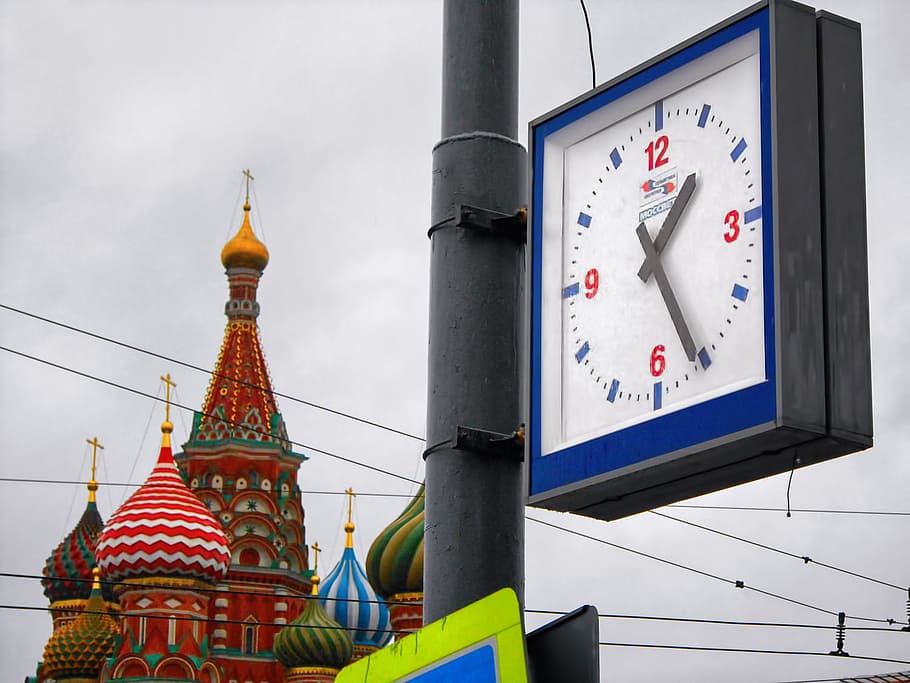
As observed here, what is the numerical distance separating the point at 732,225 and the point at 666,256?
16 centimetres

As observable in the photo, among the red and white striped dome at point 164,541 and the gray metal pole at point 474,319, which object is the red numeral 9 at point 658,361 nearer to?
the gray metal pole at point 474,319

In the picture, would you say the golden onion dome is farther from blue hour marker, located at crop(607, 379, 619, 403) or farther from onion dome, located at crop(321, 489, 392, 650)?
blue hour marker, located at crop(607, 379, 619, 403)

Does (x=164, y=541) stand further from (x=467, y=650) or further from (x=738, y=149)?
(x=467, y=650)

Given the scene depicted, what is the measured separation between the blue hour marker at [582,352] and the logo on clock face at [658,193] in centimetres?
27

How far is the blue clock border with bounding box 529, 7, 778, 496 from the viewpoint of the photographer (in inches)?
123

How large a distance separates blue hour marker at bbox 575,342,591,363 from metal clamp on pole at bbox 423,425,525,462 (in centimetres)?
20

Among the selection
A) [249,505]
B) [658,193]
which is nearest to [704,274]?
[658,193]

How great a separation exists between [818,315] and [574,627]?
27.1 inches

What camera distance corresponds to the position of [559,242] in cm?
362

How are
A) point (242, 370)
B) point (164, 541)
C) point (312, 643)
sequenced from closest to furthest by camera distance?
1. point (164, 541)
2. point (312, 643)
3. point (242, 370)

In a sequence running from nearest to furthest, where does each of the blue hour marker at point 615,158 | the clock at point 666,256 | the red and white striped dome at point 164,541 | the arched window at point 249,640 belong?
the clock at point 666,256, the blue hour marker at point 615,158, the red and white striped dome at point 164,541, the arched window at point 249,640

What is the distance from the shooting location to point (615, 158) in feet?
11.8

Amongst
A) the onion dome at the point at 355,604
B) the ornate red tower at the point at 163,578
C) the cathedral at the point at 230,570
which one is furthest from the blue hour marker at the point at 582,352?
the onion dome at the point at 355,604

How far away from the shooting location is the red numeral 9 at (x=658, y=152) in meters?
3.49
